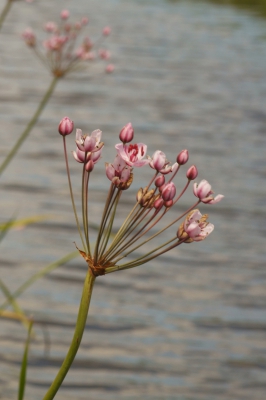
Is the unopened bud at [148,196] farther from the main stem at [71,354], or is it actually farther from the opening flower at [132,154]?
the main stem at [71,354]

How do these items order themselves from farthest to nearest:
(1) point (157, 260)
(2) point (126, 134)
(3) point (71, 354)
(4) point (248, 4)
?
(4) point (248, 4), (1) point (157, 260), (2) point (126, 134), (3) point (71, 354)

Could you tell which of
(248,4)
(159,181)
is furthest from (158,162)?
(248,4)

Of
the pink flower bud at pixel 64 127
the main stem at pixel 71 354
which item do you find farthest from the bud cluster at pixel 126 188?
the main stem at pixel 71 354

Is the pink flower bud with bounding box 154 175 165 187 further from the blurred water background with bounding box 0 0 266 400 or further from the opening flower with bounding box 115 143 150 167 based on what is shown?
the blurred water background with bounding box 0 0 266 400

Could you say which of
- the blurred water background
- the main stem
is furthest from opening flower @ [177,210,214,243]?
the blurred water background

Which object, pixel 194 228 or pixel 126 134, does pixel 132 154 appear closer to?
pixel 126 134

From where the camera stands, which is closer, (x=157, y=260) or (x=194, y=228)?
(x=194, y=228)

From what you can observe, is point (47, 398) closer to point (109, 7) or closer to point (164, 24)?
point (164, 24)

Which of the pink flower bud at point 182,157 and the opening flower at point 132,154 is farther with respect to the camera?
the pink flower bud at point 182,157
